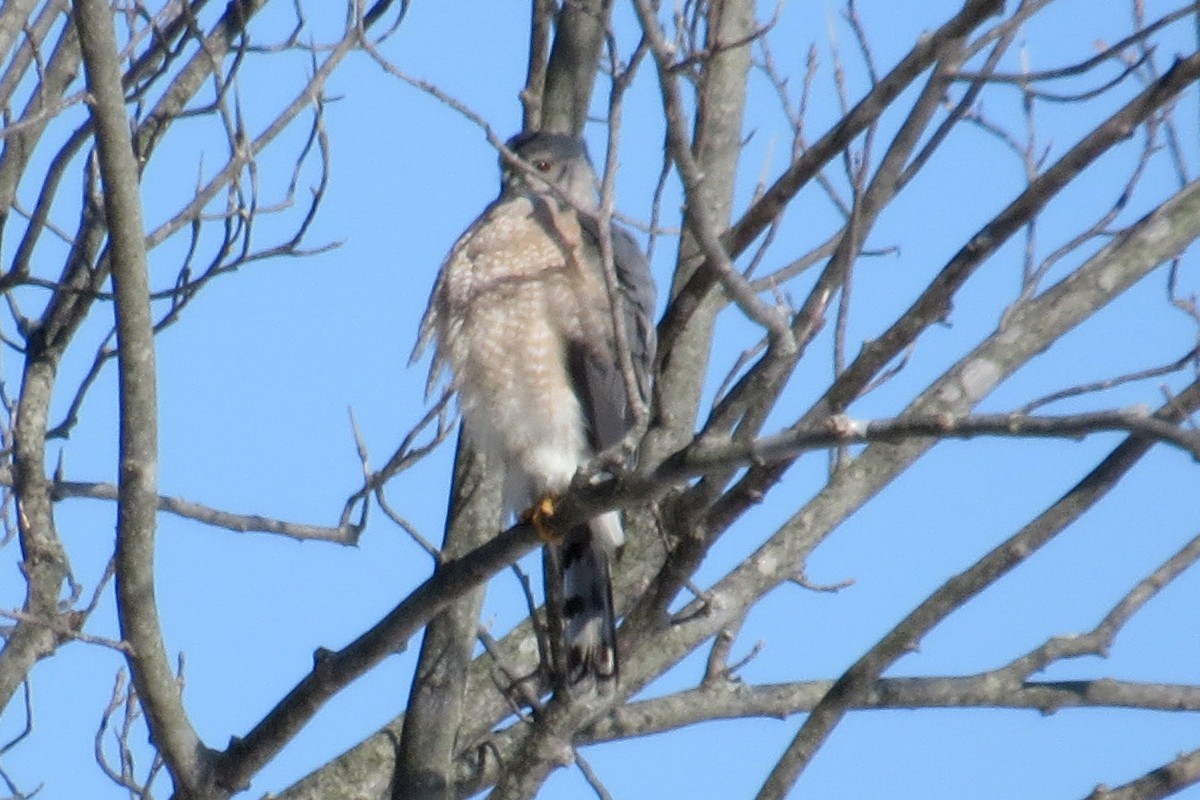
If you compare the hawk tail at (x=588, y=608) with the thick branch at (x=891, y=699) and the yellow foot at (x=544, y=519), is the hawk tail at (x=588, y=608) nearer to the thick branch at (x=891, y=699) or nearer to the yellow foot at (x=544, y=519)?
the thick branch at (x=891, y=699)

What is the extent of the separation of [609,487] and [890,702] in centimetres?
113

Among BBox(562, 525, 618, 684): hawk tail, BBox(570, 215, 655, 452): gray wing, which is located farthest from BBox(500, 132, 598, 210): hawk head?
BBox(562, 525, 618, 684): hawk tail

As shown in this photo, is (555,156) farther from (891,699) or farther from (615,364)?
(891,699)

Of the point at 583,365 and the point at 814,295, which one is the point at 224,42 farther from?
the point at 814,295

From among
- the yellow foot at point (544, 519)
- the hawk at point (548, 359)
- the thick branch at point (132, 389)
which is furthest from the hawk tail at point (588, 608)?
the thick branch at point (132, 389)

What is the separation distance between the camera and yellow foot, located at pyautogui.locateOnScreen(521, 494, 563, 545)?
2.91 metres

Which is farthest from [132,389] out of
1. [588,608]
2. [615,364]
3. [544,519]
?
[615,364]

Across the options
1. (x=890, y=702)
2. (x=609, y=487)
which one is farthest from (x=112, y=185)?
(x=890, y=702)

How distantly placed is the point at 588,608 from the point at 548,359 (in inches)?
23.6

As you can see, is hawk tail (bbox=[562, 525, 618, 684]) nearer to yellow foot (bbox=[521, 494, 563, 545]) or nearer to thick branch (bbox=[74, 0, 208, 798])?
yellow foot (bbox=[521, 494, 563, 545])

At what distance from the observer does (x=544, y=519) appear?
3000mm

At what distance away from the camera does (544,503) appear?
134 inches

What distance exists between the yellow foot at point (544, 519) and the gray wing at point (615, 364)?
496 mm

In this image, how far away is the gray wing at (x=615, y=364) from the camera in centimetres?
392
